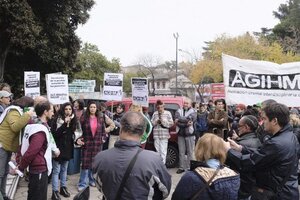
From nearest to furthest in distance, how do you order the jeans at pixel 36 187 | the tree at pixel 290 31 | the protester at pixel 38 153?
1. the protester at pixel 38 153
2. the jeans at pixel 36 187
3. the tree at pixel 290 31

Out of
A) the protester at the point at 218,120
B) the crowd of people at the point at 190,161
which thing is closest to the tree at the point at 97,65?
the protester at the point at 218,120

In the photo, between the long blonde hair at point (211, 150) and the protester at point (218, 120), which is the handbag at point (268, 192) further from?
the protester at point (218, 120)

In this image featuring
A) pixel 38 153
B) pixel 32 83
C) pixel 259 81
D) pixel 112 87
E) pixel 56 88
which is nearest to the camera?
pixel 38 153

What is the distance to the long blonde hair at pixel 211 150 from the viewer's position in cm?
317

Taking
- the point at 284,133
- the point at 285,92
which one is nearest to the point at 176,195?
the point at 284,133

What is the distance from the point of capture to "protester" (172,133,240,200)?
9.87 ft

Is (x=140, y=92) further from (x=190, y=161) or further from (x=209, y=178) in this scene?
(x=209, y=178)

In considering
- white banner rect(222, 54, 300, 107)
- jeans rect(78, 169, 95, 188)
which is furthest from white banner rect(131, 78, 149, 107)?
white banner rect(222, 54, 300, 107)

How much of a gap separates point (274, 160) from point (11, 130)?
12.3 feet

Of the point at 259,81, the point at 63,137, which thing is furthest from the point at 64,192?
the point at 259,81

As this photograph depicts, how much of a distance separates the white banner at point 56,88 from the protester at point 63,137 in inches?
79.5

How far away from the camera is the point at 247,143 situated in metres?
4.36

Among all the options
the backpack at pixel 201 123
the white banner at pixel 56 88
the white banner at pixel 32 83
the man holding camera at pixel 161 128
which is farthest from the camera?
the backpack at pixel 201 123

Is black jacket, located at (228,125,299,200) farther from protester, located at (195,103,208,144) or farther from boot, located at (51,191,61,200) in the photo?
protester, located at (195,103,208,144)
